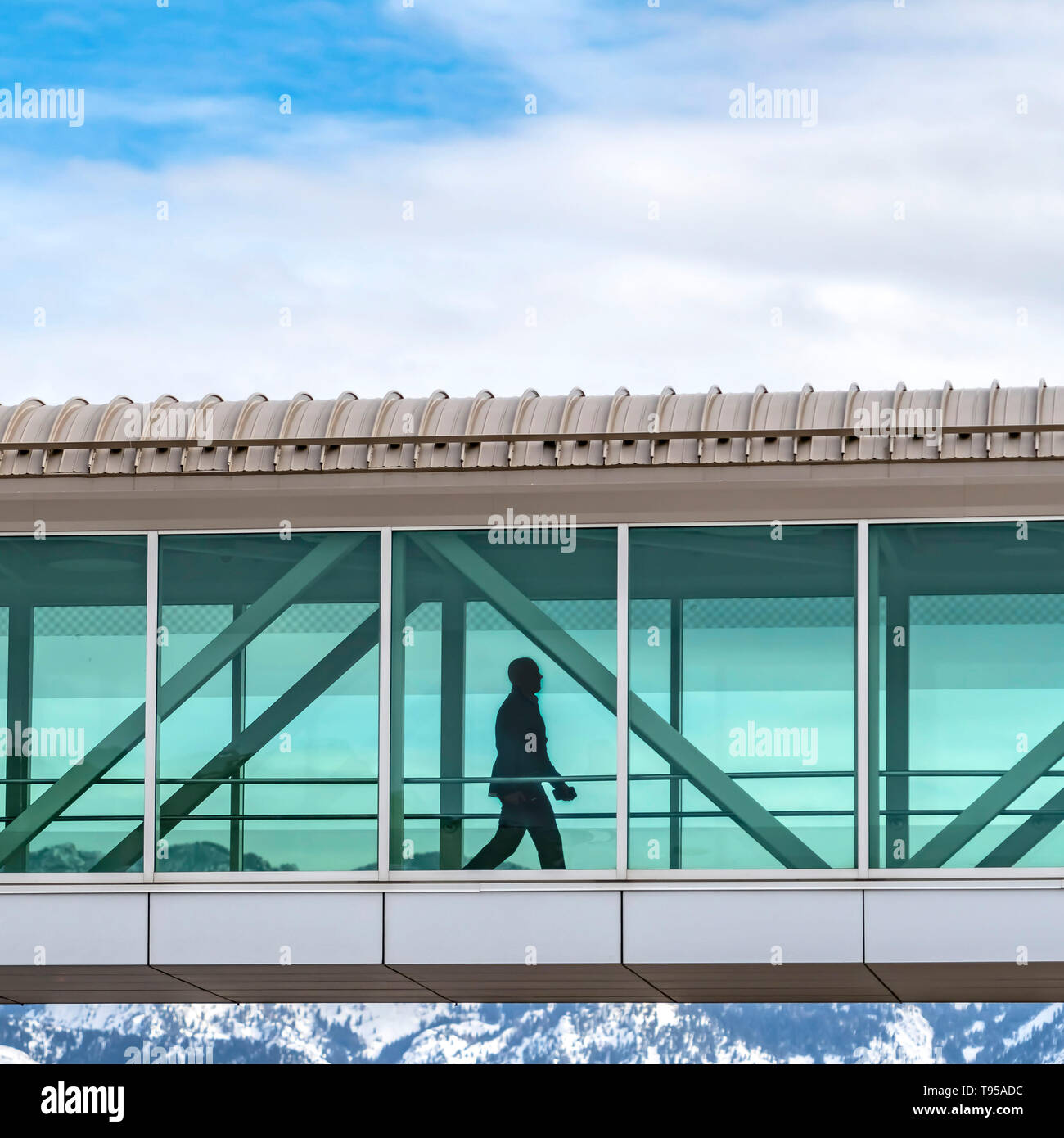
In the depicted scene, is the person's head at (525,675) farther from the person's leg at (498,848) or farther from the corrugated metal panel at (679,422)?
the corrugated metal panel at (679,422)

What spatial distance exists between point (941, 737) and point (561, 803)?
9.33ft

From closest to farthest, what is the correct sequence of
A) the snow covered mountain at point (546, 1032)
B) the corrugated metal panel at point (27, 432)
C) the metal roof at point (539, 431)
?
the metal roof at point (539, 431)
the corrugated metal panel at point (27, 432)
the snow covered mountain at point (546, 1032)

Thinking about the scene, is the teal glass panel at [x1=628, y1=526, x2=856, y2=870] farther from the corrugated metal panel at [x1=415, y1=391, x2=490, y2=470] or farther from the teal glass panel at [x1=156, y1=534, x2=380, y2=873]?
Answer: the teal glass panel at [x1=156, y1=534, x2=380, y2=873]

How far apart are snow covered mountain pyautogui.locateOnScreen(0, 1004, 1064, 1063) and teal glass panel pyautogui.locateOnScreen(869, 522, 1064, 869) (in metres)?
81.8

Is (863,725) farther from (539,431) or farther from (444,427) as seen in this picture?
(444,427)

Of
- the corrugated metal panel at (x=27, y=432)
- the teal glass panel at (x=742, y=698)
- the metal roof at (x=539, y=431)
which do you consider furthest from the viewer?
the corrugated metal panel at (x=27, y=432)

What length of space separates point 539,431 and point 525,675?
1.92m

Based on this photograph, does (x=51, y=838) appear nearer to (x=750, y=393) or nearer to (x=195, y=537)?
(x=195, y=537)

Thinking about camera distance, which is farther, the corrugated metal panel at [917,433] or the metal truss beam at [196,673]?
the metal truss beam at [196,673]

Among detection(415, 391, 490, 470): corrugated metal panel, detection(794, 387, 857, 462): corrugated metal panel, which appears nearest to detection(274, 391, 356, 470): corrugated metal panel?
detection(415, 391, 490, 470): corrugated metal panel

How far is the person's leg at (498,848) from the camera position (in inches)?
477

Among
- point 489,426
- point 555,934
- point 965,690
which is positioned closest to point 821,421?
point 965,690

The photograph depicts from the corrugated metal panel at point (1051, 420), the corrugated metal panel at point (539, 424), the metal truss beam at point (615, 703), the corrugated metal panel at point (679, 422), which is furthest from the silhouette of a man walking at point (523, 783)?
the corrugated metal panel at point (1051, 420)

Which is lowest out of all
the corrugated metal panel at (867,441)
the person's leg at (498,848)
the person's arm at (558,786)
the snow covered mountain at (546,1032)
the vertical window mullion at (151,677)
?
the snow covered mountain at (546,1032)
